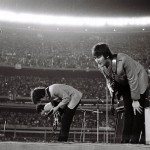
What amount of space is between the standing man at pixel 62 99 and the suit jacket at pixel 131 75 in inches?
A: 34.0

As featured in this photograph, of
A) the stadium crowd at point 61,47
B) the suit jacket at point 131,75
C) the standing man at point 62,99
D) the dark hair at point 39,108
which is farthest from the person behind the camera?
the stadium crowd at point 61,47

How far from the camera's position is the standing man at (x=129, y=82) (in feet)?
7.39

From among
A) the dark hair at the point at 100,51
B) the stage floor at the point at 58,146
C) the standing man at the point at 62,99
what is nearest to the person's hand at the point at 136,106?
the dark hair at the point at 100,51

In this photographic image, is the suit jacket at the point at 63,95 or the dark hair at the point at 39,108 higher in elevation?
the suit jacket at the point at 63,95

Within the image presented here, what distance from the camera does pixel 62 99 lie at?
315 cm

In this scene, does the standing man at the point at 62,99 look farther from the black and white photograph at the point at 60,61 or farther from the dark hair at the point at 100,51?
the black and white photograph at the point at 60,61

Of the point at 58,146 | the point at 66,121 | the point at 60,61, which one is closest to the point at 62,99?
the point at 66,121

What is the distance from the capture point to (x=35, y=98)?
310cm

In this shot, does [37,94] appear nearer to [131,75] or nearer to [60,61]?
[131,75]

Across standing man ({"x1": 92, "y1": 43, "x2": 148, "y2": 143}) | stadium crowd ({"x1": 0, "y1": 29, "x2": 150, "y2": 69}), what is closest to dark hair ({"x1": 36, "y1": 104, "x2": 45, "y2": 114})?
standing man ({"x1": 92, "y1": 43, "x2": 148, "y2": 143})

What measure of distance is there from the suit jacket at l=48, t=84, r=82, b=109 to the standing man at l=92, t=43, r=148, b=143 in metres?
0.75

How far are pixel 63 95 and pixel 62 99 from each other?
5 cm

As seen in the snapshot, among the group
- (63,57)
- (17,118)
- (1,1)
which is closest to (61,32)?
(63,57)

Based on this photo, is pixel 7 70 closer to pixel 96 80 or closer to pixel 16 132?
pixel 16 132
